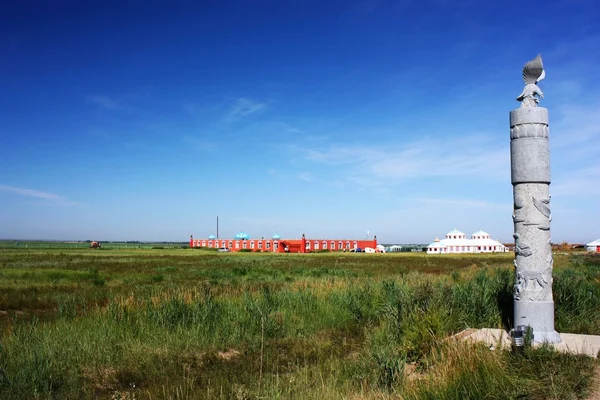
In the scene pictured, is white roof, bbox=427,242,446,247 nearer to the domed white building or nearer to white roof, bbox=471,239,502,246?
the domed white building

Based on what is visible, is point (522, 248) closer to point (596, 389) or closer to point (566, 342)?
point (566, 342)

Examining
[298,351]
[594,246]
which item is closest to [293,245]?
[594,246]

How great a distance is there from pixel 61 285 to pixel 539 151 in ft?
71.5

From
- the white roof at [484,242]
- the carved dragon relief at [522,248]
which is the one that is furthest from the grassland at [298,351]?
the white roof at [484,242]

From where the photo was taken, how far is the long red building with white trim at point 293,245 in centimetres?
9188

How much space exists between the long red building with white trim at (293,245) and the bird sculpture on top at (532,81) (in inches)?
3271

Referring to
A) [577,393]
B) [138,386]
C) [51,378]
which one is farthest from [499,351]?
[51,378]

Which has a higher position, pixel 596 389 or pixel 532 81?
pixel 532 81

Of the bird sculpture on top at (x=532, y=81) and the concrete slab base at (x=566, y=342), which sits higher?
the bird sculpture on top at (x=532, y=81)

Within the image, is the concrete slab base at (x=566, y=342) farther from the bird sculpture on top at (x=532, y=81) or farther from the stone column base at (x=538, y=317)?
the bird sculpture on top at (x=532, y=81)

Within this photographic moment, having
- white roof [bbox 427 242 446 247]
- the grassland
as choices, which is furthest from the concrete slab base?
white roof [bbox 427 242 446 247]

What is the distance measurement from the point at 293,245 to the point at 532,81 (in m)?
85.6

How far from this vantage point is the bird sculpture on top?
25.9ft

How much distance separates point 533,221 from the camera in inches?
295
